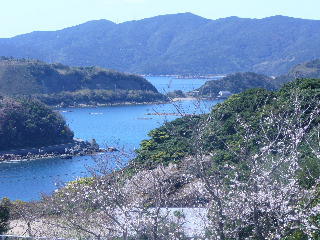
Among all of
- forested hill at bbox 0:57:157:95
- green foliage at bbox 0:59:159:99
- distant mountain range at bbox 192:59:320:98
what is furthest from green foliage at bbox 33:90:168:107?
distant mountain range at bbox 192:59:320:98

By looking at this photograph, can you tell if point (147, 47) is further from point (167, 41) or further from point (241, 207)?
point (241, 207)

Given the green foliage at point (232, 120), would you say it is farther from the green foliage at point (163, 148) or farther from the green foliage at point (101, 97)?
the green foliage at point (101, 97)

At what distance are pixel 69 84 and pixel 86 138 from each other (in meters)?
25.8

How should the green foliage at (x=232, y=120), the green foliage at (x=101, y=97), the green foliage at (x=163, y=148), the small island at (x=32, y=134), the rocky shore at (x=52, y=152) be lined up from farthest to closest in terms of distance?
the green foliage at (x=101, y=97), the small island at (x=32, y=134), the rocky shore at (x=52, y=152), the green foliage at (x=163, y=148), the green foliage at (x=232, y=120)

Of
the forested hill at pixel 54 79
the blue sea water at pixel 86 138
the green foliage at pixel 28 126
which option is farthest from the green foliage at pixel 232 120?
the forested hill at pixel 54 79

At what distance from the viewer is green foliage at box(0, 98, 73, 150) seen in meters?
36.2

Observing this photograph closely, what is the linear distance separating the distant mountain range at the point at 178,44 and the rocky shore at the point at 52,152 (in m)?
59.2

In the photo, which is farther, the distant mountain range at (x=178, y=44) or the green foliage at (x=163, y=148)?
the distant mountain range at (x=178, y=44)

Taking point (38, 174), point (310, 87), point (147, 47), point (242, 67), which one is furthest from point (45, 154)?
point (147, 47)

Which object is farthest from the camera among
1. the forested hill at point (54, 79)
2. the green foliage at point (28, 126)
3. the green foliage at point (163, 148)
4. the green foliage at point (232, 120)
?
the forested hill at point (54, 79)

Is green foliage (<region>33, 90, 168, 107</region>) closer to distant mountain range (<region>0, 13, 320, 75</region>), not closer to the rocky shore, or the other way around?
the rocky shore

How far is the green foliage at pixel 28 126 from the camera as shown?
3619cm

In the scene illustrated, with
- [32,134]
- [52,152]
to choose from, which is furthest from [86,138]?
[52,152]

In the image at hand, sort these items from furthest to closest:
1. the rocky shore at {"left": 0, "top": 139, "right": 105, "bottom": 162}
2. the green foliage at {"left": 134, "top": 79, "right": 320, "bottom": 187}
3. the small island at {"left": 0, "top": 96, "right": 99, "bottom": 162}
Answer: the small island at {"left": 0, "top": 96, "right": 99, "bottom": 162} < the rocky shore at {"left": 0, "top": 139, "right": 105, "bottom": 162} < the green foliage at {"left": 134, "top": 79, "right": 320, "bottom": 187}
